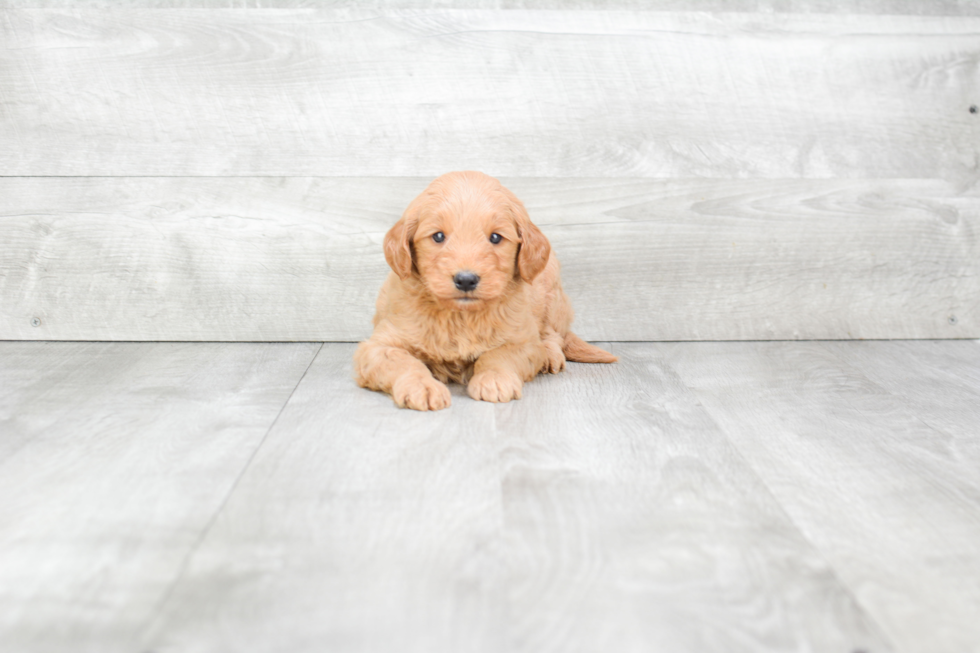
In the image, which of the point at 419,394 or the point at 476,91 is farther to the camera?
the point at 476,91

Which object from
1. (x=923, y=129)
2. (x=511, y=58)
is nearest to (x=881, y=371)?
(x=923, y=129)

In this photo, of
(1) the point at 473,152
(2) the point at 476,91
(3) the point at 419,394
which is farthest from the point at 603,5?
(3) the point at 419,394

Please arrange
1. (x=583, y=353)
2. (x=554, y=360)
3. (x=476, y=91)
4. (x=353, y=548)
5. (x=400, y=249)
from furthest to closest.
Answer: (x=476, y=91) < (x=583, y=353) < (x=554, y=360) < (x=400, y=249) < (x=353, y=548)

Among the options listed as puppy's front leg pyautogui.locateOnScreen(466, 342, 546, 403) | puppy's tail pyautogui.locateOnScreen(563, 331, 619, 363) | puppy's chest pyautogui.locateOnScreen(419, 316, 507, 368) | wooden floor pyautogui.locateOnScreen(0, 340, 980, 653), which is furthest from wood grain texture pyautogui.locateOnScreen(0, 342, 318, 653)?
puppy's tail pyautogui.locateOnScreen(563, 331, 619, 363)

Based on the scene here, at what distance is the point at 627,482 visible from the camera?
1.55 m

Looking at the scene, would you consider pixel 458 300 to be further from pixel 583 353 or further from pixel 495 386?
pixel 583 353

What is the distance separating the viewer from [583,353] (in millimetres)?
2510

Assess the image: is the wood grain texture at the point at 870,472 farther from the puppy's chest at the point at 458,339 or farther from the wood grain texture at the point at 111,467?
the wood grain texture at the point at 111,467

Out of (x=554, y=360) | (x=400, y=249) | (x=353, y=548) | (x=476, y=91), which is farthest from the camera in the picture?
(x=476, y=91)

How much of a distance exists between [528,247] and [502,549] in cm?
98

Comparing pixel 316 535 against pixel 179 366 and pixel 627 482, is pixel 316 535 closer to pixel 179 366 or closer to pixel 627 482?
pixel 627 482

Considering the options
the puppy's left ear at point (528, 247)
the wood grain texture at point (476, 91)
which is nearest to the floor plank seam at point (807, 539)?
the puppy's left ear at point (528, 247)

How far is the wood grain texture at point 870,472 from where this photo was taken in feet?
3.89

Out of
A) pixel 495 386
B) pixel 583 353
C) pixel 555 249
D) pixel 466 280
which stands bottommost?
pixel 583 353
